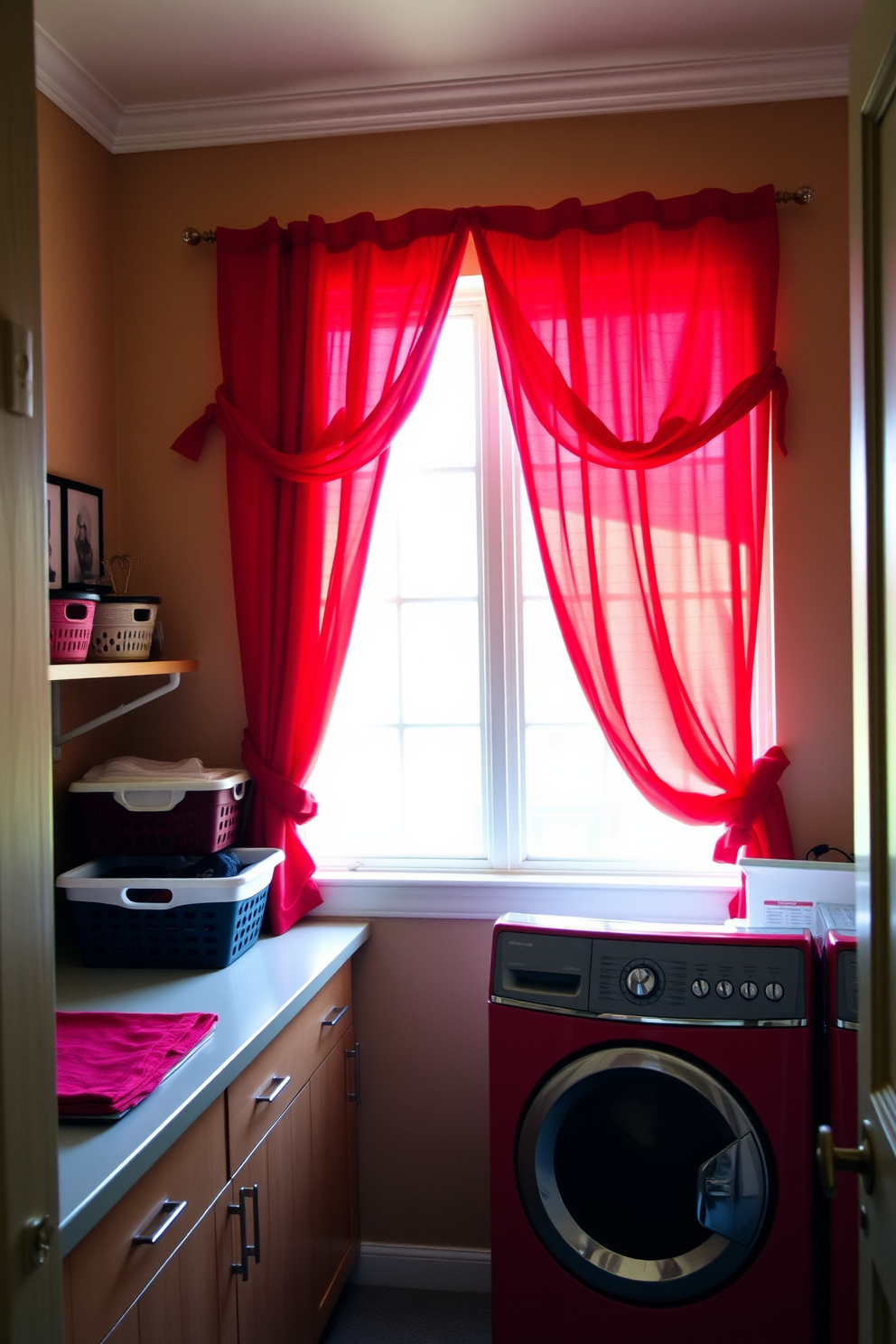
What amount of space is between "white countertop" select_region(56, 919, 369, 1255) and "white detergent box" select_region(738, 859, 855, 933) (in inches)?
35.9

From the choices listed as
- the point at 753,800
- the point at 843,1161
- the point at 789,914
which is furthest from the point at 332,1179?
the point at 843,1161

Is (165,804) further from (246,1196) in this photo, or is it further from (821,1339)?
(821,1339)

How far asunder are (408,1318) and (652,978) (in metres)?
1.16

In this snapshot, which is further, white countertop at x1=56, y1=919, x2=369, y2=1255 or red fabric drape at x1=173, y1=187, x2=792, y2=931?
red fabric drape at x1=173, y1=187, x2=792, y2=931

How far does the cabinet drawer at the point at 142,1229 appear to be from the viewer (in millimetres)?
1186

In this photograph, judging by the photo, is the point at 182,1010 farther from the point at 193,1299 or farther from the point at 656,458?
the point at 656,458

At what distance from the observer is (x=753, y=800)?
2.29 m

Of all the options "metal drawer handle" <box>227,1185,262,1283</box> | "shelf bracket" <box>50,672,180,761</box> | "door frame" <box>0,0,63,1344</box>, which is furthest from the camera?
"shelf bracket" <box>50,672,180,761</box>

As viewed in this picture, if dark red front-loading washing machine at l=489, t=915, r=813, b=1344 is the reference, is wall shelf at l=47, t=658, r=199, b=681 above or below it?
above

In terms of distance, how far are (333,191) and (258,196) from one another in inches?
7.7

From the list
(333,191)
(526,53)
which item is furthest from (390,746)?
(526,53)

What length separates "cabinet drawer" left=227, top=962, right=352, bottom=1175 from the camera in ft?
5.40

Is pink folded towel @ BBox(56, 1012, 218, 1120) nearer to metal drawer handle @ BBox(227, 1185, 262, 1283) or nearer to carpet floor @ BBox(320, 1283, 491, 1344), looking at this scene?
metal drawer handle @ BBox(227, 1185, 262, 1283)

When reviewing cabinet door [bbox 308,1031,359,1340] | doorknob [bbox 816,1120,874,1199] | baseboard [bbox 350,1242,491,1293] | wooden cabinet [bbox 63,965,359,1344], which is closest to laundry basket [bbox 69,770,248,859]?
wooden cabinet [bbox 63,965,359,1344]
